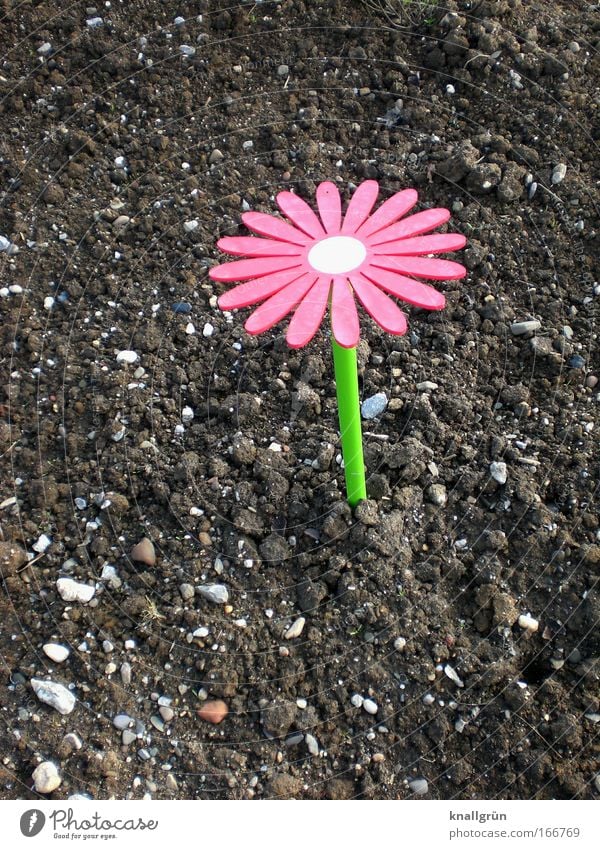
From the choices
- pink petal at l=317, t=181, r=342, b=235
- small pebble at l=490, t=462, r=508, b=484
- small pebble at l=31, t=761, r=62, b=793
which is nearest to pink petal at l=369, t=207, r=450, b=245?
pink petal at l=317, t=181, r=342, b=235

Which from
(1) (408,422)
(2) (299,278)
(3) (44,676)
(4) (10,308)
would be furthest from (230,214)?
(3) (44,676)

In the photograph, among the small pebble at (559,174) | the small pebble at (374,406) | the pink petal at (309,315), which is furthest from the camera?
the small pebble at (559,174)

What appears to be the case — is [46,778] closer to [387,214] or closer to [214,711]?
[214,711]

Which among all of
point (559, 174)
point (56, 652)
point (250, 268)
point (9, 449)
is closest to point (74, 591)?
point (56, 652)

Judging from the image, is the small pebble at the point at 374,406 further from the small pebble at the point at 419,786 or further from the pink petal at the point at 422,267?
the small pebble at the point at 419,786

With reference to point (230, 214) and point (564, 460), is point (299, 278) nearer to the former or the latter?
point (564, 460)
